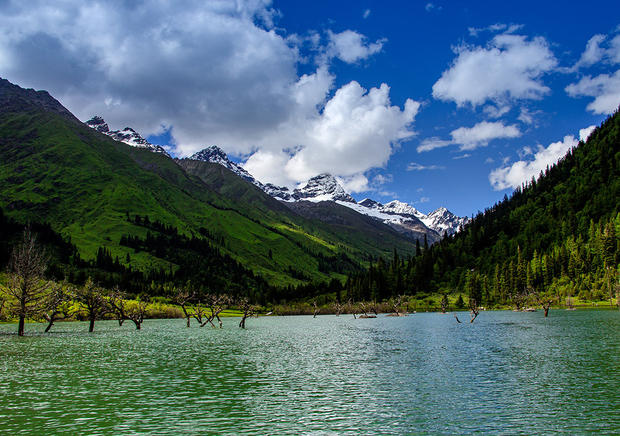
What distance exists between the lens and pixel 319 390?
128 feet

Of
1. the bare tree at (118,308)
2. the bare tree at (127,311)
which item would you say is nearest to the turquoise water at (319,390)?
the bare tree at (127,311)

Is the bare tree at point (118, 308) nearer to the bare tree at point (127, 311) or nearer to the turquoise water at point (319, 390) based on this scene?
the bare tree at point (127, 311)

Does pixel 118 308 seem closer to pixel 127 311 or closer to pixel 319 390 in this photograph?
pixel 127 311

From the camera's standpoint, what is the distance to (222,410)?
3189cm

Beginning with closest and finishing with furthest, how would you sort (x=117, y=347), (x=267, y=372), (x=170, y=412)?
(x=170, y=412), (x=267, y=372), (x=117, y=347)

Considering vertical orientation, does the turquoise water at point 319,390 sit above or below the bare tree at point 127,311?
below

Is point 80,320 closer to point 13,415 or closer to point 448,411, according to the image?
point 13,415

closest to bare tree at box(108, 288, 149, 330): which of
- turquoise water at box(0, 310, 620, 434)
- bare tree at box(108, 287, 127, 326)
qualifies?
bare tree at box(108, 287, 127, 326)

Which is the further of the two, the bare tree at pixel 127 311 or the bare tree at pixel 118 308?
the bare tree at pixel 118 308

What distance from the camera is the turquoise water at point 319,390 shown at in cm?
2781

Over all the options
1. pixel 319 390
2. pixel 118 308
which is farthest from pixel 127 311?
pixel 319 390

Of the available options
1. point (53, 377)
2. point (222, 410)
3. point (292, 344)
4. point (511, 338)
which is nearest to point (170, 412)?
point (222, 410)

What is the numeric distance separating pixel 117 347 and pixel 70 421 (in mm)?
52069

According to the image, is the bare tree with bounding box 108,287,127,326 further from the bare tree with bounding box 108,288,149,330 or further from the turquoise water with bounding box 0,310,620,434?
the turquoise water with bounding box 0,310,620,434
